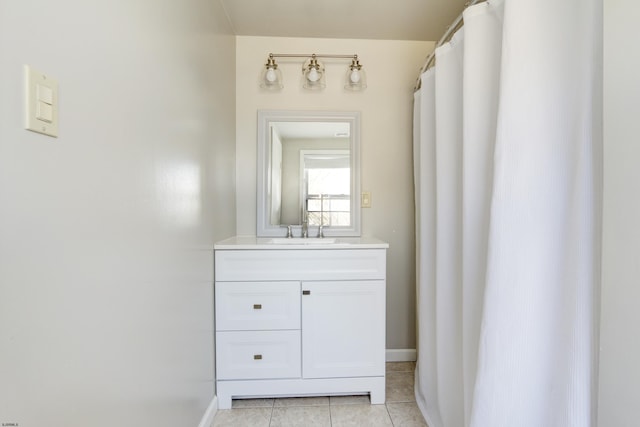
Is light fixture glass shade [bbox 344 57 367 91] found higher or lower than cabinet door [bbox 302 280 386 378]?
higher

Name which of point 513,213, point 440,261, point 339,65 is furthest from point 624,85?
point 339,65

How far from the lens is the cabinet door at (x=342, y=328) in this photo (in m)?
1.65

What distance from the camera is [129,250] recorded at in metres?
0.86

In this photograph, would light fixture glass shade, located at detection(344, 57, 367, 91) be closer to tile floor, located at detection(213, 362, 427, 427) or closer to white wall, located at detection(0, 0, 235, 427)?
white wall, located at detection(0, 0, 235, 427)

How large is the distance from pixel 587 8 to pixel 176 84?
130 centimetres

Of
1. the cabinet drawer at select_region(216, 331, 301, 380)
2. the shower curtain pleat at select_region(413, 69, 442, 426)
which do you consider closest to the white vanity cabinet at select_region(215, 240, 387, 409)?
the cabinet drawer at select_region(216, 331, 301, 380)

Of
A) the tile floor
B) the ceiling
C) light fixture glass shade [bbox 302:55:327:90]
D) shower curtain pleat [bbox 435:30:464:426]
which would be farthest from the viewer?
light fixture glass shade [bbox 302:55:327:90]

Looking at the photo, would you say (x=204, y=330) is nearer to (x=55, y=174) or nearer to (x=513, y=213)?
(x=55, y=174)

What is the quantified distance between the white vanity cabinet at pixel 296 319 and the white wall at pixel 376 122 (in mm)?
537

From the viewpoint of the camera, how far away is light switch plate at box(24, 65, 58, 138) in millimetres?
548

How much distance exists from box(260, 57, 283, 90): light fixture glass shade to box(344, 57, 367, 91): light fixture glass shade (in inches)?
18.9

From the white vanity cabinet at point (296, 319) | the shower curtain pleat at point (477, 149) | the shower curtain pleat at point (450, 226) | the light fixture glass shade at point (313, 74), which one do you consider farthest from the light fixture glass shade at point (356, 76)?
the white vanity cabinet at point (296, 319)

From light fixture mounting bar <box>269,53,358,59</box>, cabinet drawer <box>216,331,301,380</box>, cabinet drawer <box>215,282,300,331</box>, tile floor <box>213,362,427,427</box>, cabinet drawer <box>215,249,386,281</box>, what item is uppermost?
light fixture mounting bar <box>269,53,358,59</box>

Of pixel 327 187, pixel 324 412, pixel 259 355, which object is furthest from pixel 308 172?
pixel 324 412
